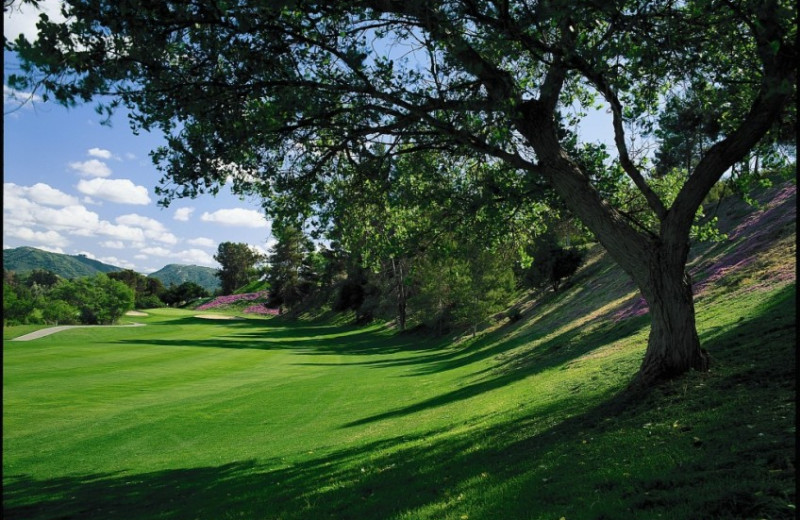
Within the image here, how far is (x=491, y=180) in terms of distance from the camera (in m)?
12.7

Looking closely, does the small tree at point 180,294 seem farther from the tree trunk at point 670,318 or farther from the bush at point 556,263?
the tree trunk at point 670,318

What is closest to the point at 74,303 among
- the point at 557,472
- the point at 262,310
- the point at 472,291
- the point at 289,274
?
the point at 289,274

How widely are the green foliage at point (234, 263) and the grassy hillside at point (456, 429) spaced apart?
349 ft

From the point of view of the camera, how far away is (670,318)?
9.58 metres

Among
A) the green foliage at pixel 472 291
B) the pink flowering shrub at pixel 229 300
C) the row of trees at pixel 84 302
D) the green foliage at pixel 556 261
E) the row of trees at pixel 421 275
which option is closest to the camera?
the row of trees at pixel 421 275

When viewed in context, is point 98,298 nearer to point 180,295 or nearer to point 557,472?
point 557,472

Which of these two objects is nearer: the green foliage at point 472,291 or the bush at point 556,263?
the green foliage at point 472,291

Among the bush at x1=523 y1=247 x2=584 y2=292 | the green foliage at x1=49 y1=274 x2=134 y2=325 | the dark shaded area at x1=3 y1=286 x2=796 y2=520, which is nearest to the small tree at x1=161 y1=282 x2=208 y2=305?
the green foliage at x1=49 y1=274 x2=134 y2=325

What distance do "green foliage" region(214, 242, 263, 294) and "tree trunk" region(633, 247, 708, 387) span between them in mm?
129435

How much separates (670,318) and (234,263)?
134 m

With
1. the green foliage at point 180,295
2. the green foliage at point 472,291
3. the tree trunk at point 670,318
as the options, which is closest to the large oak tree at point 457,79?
the tree trunk at point 670,318

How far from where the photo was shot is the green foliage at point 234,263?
134 meters

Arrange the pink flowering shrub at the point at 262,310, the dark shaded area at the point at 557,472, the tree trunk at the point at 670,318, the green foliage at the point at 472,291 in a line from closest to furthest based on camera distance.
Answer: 1. the dark shaded area at the point at 557,472
2. the tree trunk at the point at 670,318
3. the green foliage at the point at 472,291
4. the pink flowering shrub at the point at 262,310

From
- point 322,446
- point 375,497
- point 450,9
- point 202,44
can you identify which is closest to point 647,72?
point 450,9
